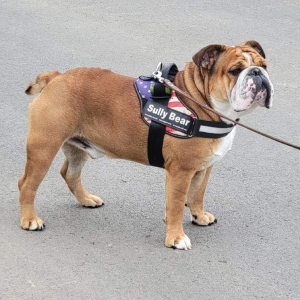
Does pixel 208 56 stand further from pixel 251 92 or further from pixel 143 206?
pixel 143 206

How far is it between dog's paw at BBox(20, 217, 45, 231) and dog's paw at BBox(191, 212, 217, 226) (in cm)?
113

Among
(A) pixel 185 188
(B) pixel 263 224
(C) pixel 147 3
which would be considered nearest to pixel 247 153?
(B) pixel 263 224

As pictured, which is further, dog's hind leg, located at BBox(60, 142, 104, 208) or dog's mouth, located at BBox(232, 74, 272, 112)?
dog's hind leg, located at BBox(60, 142, 104, 208)

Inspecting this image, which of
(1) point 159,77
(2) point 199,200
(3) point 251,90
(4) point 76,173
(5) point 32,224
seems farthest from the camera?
(4) point 76,173

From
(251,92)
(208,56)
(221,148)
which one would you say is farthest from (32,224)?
(251,92)

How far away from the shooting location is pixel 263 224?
5.99 meters

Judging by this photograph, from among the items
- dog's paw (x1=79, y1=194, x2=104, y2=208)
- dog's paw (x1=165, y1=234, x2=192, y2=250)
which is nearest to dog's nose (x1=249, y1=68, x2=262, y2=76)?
dog's paw (x1=165, y1=234, x2=192, y2=250)

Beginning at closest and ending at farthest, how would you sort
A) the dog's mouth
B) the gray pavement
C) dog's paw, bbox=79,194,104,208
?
the dog's mouth, the gray pavement, dog's paw, bbox=79,194,104,208

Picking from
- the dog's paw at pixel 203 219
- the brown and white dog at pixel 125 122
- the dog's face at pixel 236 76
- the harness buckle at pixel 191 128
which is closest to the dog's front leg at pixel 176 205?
the brown and white dog at pixel 125 122

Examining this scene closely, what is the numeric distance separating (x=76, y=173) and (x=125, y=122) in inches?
30.7

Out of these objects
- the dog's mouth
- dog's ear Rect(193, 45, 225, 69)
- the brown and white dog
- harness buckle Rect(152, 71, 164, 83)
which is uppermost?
dog's ear Rect(193, 45, 225, 69)

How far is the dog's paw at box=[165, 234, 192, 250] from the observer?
550 centimetres

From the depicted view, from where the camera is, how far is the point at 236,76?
5.07 metres

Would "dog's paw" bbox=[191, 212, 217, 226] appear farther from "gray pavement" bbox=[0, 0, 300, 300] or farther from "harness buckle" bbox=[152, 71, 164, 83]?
"harness buckle" bbox=[152, 71, 164, 83]
